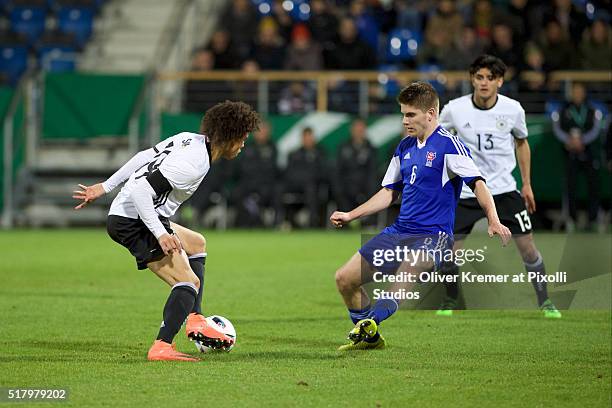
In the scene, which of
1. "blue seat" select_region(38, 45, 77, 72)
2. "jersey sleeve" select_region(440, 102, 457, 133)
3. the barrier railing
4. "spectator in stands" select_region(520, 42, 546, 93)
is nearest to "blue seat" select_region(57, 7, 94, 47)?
"blue seat" select_region(38, 45, 77, 72)

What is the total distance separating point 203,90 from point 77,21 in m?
4.41

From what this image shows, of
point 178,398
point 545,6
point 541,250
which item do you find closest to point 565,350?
point 541,250

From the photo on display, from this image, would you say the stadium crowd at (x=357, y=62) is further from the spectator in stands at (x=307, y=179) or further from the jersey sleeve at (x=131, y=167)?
the jersey sleeve at (x=131, y=167)

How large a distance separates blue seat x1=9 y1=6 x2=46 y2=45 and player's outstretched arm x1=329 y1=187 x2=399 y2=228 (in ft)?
61.1

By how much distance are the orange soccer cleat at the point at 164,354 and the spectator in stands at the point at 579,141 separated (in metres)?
13.6

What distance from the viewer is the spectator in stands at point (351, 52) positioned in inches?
883

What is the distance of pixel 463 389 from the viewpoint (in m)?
6.48

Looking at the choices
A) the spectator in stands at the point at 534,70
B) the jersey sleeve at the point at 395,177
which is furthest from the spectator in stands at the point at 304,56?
the jersey sleeve at the point at 395,177

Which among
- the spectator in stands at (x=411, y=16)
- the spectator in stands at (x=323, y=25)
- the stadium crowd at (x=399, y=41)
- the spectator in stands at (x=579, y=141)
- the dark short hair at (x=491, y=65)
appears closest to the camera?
the dark short hair at (x=491, y=65)

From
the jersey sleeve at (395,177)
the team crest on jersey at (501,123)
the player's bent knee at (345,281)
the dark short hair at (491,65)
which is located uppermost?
the dark short hair at (491,65)

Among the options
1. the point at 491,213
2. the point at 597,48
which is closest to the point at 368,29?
the point at 597,48

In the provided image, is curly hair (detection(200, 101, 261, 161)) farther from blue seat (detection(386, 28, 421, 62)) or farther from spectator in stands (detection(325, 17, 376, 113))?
blue seat (detection(386, 28, 421, 62))

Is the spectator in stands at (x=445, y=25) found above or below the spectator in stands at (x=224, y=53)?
above

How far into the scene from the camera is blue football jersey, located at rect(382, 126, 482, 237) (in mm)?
7859
